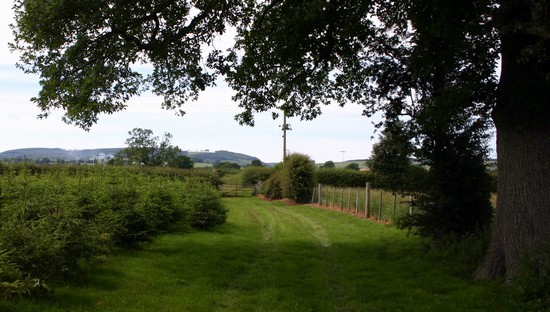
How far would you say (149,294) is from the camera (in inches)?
302

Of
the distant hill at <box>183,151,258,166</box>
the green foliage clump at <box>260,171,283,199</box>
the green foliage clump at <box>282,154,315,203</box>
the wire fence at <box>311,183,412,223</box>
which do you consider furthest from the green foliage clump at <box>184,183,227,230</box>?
the distant hill at <box>183,151,258,166</box>

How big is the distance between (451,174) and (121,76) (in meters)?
9.58

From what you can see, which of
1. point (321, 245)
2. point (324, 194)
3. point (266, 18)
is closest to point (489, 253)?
point (321, 245)

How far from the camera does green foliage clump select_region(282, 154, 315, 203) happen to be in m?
36.7

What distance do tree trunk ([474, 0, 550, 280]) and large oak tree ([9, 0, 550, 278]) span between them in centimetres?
2

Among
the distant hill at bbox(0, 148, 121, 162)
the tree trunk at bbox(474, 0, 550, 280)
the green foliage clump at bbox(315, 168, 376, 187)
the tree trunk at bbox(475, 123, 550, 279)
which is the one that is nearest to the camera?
the tree trunk at bbox(474, 0, 550, 280)

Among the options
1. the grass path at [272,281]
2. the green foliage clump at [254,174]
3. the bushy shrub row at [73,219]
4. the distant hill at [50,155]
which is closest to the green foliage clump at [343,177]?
the green foliage clump at [254,174]

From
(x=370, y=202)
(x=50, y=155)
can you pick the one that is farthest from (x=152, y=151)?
(x=370, y=202)

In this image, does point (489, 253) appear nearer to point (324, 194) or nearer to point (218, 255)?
point (218, 255)

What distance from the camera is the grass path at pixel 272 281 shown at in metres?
7.23

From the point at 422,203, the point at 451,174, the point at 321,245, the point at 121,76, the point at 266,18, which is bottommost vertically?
the point at 321,245

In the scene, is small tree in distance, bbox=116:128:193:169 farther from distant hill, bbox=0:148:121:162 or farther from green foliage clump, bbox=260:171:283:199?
green foliage clump, bbox=260:171:283:199

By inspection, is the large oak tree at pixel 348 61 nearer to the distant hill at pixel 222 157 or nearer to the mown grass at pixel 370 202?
the mown grass at pixel 370 202

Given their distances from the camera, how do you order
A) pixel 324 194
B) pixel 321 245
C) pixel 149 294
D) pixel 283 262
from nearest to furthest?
pixel 149 294 → pixel 283 262 → pixel 321 245 → pixel 324 194
